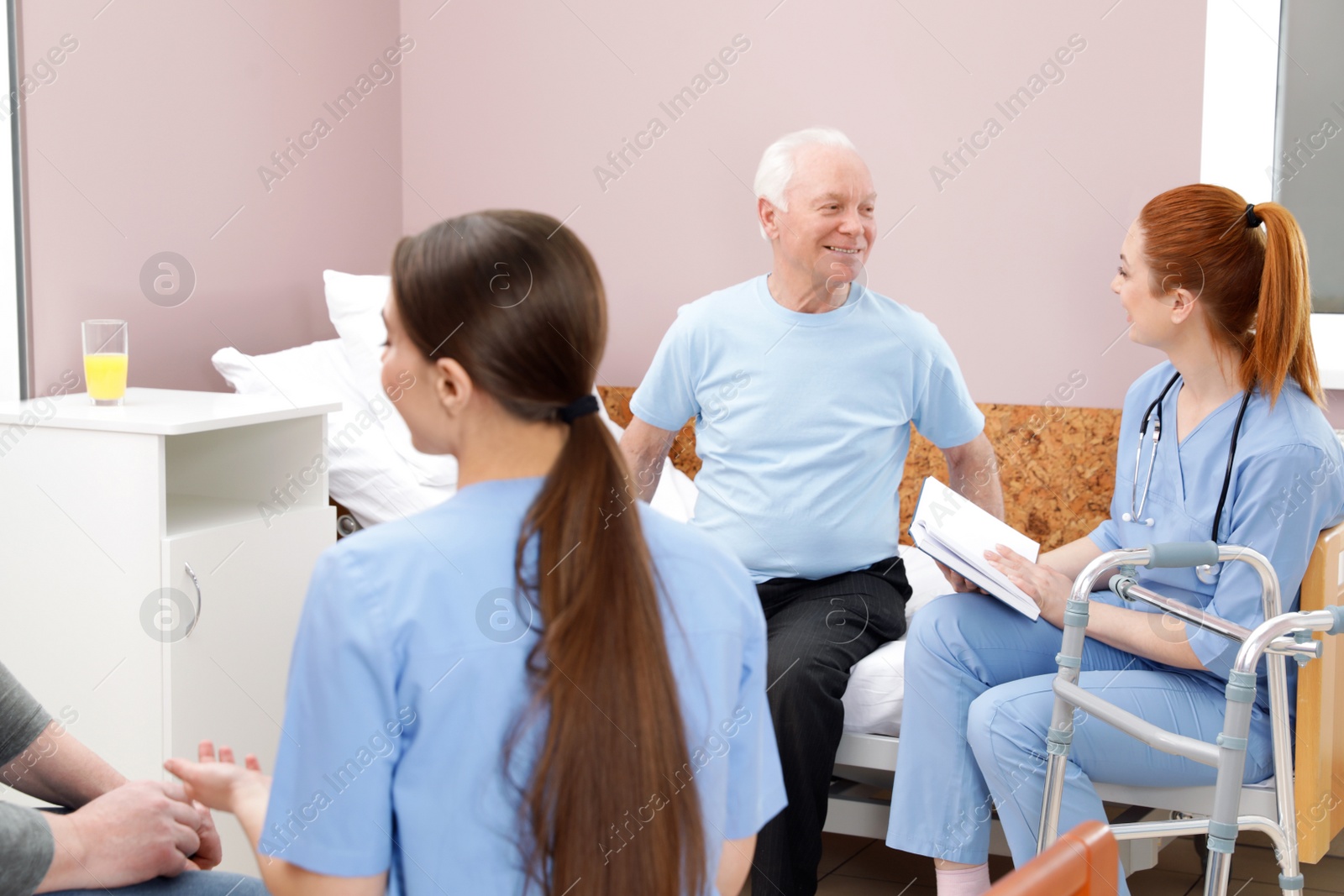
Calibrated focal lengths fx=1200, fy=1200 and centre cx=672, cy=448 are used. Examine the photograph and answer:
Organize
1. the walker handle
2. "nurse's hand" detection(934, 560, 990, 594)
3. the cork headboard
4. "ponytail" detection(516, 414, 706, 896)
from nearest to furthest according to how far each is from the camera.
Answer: "ponytail" detection(516, 414, 706, 896)
the walker handle
"nurse's hand" detection(934, 560, 990, 594)
the cork headboard

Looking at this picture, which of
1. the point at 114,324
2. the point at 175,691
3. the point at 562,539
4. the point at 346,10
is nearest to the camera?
the point at 562,539

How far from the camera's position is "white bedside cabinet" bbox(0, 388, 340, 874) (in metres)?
1.87

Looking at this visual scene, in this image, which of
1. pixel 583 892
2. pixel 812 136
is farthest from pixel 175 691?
pixel 812 136

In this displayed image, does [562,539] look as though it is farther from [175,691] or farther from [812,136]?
[812,136]

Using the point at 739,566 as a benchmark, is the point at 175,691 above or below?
below

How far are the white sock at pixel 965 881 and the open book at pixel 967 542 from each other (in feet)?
1.32

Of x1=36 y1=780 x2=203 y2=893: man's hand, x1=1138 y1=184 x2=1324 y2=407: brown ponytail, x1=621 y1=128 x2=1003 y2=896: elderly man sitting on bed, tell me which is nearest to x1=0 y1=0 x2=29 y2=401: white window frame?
x1=621 y1=128 x2=1003 y2=896: elderly man sitting on bed

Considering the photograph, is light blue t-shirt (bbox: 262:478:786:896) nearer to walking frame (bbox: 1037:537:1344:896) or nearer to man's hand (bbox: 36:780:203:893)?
man's hand (bbox: 36:780:203:893)

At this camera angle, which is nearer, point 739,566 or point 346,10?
point 739,566

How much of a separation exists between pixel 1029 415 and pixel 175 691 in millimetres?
1892

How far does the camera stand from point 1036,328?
9.11 ft

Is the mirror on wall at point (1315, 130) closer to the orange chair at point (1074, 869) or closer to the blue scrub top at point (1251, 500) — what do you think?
the blue scrub top at point (1251, 500)

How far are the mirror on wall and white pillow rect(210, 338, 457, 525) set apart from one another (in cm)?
195

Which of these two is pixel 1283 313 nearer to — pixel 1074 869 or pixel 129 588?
pixel 1074 869
